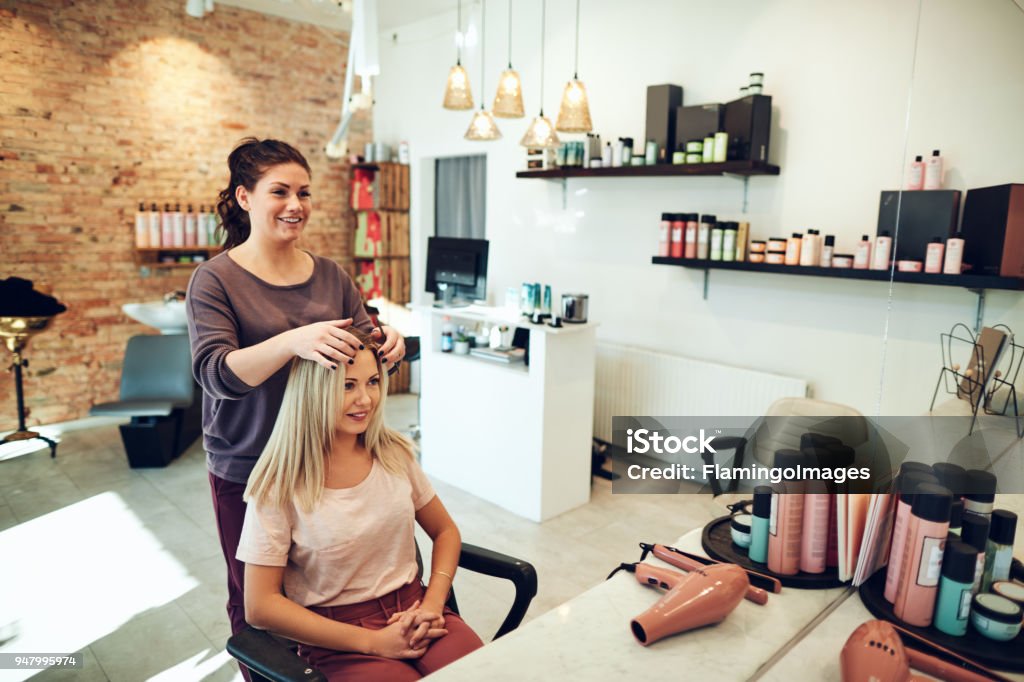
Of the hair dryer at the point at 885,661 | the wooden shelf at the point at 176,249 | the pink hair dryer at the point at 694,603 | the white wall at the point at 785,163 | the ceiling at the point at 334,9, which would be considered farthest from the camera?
the ceiling at the point at 334,9

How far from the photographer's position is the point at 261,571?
1412 mm

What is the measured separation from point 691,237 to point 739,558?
8.73ft

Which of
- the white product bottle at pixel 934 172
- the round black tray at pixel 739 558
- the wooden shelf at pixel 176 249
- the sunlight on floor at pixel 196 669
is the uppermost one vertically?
the white product bottle at pixel 934 172

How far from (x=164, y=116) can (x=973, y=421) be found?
18.6 feet

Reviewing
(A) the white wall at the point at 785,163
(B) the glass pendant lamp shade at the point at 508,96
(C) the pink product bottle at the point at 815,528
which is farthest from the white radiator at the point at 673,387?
(C) the pink product bottle at the point at 815,528

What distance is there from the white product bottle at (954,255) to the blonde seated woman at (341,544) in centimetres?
213

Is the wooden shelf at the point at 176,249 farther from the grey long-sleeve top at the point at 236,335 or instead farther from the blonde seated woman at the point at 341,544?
the blonde seated woman at the point at 341,544

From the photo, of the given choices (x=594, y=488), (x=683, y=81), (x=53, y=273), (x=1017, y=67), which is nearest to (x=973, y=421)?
(x=1017, y=67)

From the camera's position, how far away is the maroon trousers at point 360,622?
1415mm

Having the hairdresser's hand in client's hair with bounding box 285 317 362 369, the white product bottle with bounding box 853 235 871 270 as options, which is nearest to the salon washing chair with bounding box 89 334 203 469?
the hairdresser's hand in client's hair with bounding box 285 317 362 369

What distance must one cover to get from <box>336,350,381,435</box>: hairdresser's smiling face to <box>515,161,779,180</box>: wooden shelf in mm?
2632

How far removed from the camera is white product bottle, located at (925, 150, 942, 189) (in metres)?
2.16

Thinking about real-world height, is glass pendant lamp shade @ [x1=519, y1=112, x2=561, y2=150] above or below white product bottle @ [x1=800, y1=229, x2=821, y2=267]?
above

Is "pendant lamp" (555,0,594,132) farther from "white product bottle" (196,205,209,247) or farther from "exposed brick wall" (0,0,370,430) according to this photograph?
"exposed brick wall" (0,0,370,430)
